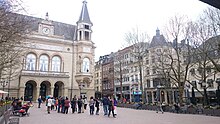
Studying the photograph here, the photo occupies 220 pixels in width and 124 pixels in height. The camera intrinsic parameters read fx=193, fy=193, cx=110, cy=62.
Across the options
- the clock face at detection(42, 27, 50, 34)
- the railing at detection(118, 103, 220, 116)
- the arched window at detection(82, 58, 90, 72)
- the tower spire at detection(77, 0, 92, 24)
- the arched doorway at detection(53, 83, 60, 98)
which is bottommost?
the railing at detection(118, 103, 220, 116)

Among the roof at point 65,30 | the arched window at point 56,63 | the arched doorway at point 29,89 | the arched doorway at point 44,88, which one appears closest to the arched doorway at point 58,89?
the arched doorway at point 44,88

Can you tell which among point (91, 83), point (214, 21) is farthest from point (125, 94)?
point (214, 21)

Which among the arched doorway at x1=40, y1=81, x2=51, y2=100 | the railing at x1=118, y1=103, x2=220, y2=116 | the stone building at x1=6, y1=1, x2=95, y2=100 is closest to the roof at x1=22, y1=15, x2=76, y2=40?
the stone building at x1=6, y1=1, x2=95, y2=100

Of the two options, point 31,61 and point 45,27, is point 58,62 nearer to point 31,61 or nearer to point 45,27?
point 31,61

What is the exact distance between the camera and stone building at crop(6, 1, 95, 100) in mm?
45812

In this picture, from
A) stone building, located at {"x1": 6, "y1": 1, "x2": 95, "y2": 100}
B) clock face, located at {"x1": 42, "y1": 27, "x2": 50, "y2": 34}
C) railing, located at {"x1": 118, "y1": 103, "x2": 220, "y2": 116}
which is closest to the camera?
railing, located at {"x1": 118, "y1": 103, "x2": 220, "y2": 116}

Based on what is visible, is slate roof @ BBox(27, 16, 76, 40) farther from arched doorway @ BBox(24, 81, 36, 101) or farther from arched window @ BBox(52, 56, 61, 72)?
arched doorway @ BBox(24, 81, 36, 101)

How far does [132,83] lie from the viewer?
60250 millimetres

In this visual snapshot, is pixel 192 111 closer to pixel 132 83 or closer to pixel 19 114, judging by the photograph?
pixel 19 114

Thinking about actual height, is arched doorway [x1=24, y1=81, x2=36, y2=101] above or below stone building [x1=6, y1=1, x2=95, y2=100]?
below

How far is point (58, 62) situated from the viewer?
165 feet

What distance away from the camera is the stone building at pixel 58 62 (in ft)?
150

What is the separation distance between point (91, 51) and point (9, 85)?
71.3ft

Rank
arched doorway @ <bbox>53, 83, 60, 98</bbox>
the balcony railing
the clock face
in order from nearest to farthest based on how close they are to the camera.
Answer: the balcony railing → the clock face → arched doorway @ <bbox>53, 83, 60, 98</bbox>
